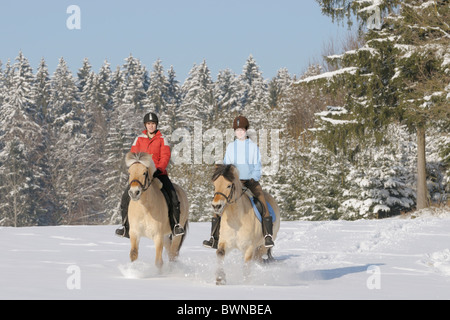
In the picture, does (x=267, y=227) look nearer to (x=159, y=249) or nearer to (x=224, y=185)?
(x=224, y=185)

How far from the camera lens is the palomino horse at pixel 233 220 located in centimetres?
841

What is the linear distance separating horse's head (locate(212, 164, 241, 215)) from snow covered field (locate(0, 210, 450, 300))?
3.72 feet

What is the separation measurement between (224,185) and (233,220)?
0.68 metres

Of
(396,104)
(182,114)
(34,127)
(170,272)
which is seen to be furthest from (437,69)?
(182,114)

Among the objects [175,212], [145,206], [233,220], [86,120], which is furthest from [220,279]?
[86,120]

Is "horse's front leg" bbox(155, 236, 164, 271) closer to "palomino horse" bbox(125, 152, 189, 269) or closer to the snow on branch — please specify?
Answer: "palomino horse" bbox(125, 152, 189, 269)

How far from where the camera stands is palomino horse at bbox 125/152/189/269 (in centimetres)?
901

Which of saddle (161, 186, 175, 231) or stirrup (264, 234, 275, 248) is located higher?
saddle (161, 186, 175, 231)

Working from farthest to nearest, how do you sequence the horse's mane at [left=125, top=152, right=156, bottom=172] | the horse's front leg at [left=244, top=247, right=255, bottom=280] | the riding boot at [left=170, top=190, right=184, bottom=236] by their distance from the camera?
the riding boot at [left=170, top=190, right=184, bottom=236] → the horse's mane at [left=125, top=152, right=156, bottom=172] → the horse's front leg at [left=244, top=247, right=255, bottom=280]

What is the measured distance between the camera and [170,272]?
392 inches

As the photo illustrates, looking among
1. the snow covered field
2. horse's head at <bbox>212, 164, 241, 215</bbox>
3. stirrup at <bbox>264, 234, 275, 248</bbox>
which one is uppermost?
horse's head at <bbox>212, 164, 241, 215</bbox>

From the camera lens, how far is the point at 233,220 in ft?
28.8

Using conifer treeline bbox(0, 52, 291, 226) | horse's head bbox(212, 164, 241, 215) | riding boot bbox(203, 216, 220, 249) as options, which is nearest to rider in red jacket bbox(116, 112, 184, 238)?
riding boot bbox(203, 216, 220, 249)
